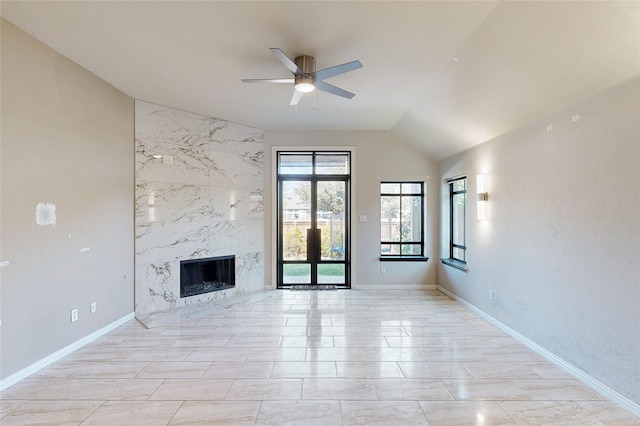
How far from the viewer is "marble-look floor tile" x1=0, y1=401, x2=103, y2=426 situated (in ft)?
6.92

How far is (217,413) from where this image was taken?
7.19 ft

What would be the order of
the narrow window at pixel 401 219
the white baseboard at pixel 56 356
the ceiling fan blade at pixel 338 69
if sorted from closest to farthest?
1. the white baseboard at pixel 56 356
2. the ceiling fan blade at pixel 338 69
3. the narrow window at pixel 401 219

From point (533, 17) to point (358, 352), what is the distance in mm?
3196

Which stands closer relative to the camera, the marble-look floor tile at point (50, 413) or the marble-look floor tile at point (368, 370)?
the marble-look floor tile at point (50, 413)

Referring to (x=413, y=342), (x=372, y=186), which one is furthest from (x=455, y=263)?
(x=413, y=342)

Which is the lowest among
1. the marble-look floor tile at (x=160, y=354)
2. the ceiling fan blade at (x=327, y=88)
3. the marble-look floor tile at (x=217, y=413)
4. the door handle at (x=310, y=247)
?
the marble-look floor tile at (x=217, y=413)

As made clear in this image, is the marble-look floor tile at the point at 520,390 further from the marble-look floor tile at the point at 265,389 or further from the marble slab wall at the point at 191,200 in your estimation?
the marble slab wall at the point at 191,200

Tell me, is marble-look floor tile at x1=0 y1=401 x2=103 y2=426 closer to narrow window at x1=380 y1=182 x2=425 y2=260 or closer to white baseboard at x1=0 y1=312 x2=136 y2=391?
white baseboard at x1=0 y1=312 x2=136 y2=391

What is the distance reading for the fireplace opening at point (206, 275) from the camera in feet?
15.8

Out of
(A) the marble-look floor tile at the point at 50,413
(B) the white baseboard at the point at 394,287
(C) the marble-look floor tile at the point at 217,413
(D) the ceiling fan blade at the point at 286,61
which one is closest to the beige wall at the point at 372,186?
(B) the white baseboard at the point at 394,287

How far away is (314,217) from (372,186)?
1.26 m

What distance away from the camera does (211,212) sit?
198 inches

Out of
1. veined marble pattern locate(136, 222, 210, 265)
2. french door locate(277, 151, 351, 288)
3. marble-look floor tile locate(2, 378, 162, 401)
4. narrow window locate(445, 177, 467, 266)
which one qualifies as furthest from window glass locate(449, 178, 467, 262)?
marble-look floor tile locate(2, 378, 162, 401)

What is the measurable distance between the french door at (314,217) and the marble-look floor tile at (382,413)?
11.7 feet
